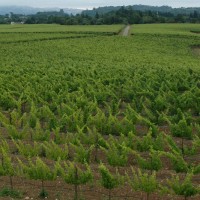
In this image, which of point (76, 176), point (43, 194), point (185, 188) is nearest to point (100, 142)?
point (76, 176)

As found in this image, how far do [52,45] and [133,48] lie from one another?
1148cm

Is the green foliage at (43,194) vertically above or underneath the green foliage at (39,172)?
underneath

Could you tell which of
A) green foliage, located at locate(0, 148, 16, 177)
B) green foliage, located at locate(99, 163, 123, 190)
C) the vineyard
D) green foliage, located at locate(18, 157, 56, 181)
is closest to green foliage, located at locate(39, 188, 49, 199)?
the vineyard

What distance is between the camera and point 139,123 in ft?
49.0

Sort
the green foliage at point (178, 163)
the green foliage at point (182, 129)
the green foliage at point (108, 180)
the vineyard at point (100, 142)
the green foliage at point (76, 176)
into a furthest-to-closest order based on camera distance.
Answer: the green foliage at point (182, 129) < the green foliage at point (178, 163) < the vineyard at point (100, 142) < the green foliage at point (76, 176) < the green foliage at point (108, 180)

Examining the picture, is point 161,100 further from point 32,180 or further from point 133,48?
point 133,48

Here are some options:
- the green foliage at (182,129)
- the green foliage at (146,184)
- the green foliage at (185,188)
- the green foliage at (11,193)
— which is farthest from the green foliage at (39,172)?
the green foliage at (182,129)

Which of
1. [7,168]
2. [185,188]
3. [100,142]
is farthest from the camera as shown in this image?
[100,142]

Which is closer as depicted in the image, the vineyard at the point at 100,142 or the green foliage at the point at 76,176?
the green foliage at the point at 76,176

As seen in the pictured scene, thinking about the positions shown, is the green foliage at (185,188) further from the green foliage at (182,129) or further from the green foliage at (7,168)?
the green foliage at (182,129)

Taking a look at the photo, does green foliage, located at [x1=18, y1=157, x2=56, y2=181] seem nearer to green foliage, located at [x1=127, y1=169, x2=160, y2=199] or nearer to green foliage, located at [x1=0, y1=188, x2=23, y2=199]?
green foliage, located at [x1=0, y1=188, x2=23, y2=199]

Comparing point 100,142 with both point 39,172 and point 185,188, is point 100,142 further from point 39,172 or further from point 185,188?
point 185,188

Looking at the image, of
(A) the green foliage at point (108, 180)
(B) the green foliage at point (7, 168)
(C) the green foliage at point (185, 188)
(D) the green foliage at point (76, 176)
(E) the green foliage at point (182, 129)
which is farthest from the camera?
(E) the green foliage at point (182, 129)

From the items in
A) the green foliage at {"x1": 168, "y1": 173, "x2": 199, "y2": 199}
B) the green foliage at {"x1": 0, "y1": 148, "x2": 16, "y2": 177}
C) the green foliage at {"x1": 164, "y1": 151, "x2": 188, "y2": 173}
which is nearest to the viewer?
the green foliage at {"x1": 168, "y1": 173, "x2": 199, "y2": 199}
